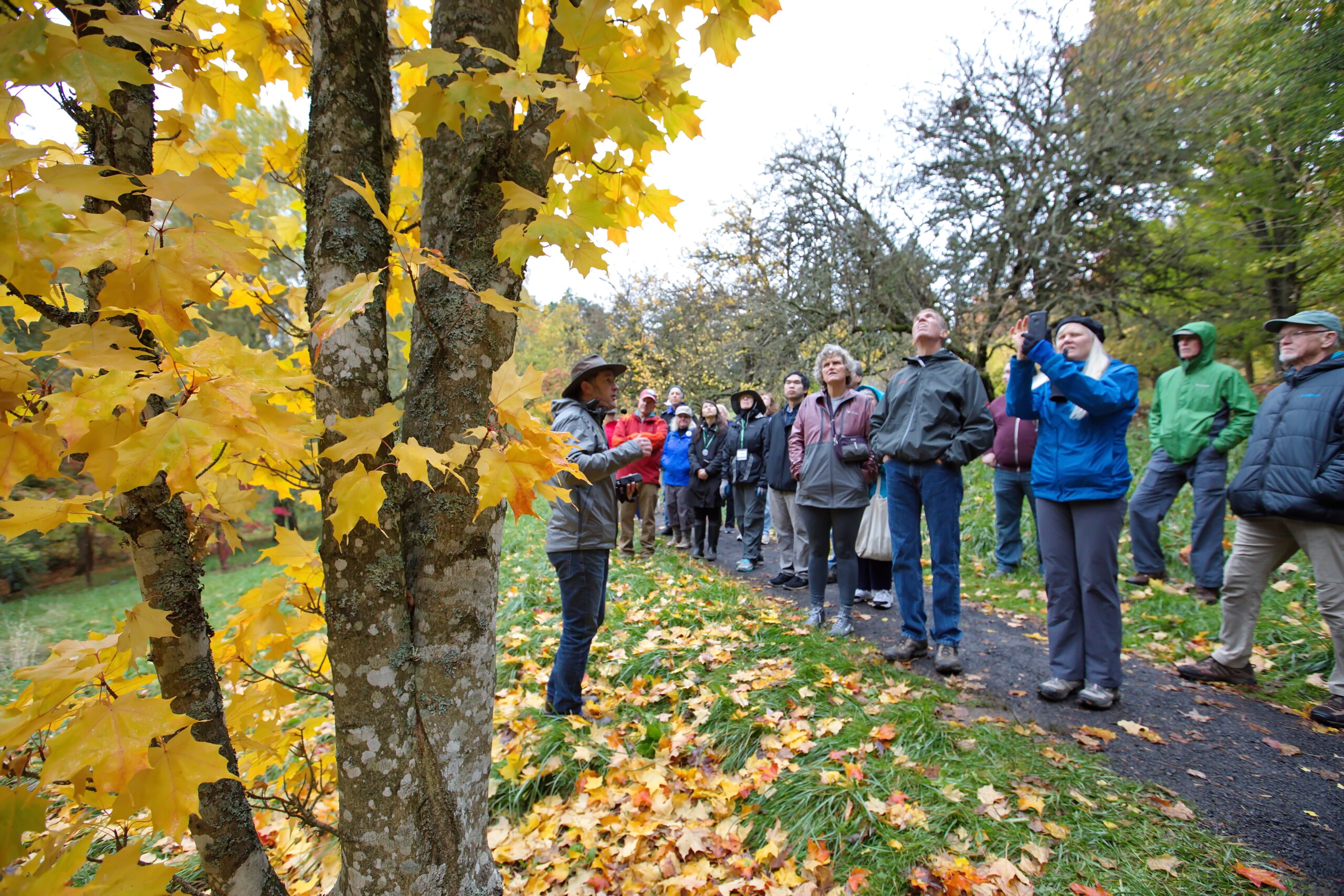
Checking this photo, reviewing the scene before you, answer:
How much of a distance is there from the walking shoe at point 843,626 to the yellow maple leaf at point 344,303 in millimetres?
4030

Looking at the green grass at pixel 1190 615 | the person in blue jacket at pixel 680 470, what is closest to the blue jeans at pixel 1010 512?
the green grass at pixel 1190 615

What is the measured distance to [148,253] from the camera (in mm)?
1050

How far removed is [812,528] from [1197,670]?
2.48m

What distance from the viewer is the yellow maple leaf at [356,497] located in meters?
1.16

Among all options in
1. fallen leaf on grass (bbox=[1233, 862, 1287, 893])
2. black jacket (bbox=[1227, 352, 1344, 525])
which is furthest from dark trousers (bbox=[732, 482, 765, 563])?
fallen leaf on grass (bbox=[1233, 862, 1287, 893])

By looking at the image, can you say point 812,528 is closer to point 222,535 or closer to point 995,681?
point 995,681

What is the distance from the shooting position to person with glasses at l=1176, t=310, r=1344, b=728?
3.05 m

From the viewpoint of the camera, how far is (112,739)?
1071mm

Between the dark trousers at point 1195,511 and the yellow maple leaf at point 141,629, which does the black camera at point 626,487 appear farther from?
the dark trousers at point 1195,511

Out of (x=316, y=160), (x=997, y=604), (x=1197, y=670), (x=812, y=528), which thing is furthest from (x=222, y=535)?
(x=997, y=604)

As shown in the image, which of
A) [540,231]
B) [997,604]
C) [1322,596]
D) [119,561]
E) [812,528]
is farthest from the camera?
[119,561]

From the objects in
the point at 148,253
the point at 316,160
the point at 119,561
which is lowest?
the point at 119,561

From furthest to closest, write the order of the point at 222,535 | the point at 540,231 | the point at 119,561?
1. the point at 119,561
2. the point at 222,535
3. the point at 540,231

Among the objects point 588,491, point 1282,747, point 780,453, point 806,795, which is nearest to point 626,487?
point 588,491
